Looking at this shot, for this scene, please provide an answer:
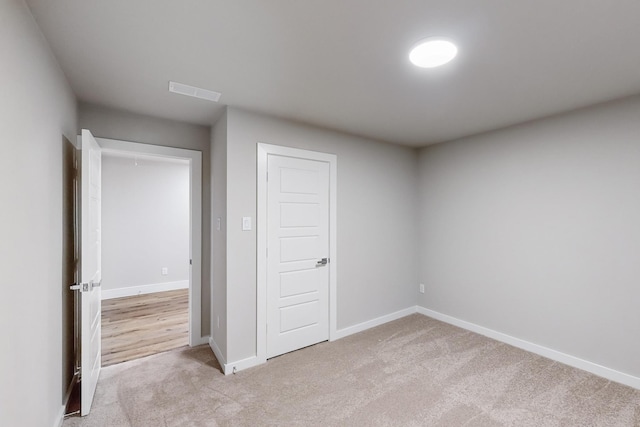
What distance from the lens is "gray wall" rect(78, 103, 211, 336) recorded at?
2707 millimetres

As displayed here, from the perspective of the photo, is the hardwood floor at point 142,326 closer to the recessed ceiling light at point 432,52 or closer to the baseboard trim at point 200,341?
the baseboard trim at point 200,341

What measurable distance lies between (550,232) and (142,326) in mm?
5050

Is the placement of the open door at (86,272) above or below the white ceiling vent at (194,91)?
below

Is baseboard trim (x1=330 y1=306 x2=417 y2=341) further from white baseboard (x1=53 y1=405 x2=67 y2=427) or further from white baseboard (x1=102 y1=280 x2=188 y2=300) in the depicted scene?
white baseboard (x1=102 y1=280 x2=188 y2=300)

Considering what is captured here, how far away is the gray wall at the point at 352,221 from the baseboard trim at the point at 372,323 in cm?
6

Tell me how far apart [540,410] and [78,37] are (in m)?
4.02

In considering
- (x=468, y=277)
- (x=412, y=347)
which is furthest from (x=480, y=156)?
(x=412, y=347)

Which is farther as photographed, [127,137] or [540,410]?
[127,137]

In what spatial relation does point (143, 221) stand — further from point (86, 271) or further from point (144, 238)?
point (86, 271)

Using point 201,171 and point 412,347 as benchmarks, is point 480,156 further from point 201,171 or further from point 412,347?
point 201,171

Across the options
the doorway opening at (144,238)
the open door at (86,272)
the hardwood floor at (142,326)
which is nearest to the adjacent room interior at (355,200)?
the open door at (86,272)

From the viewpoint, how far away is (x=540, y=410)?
7.02 ft

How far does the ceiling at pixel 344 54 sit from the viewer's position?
1.44m

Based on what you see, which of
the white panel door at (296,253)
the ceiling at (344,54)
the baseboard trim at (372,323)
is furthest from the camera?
the baseboard trim at (372,323)
